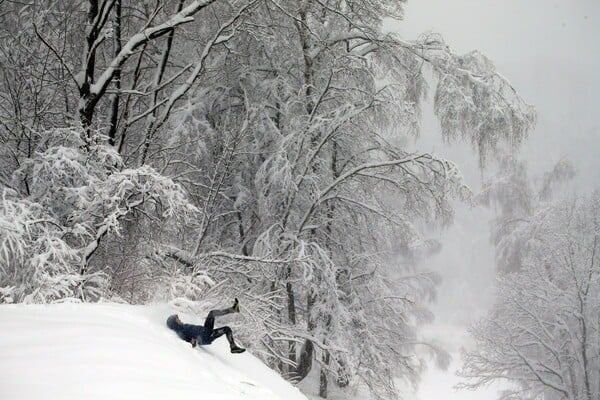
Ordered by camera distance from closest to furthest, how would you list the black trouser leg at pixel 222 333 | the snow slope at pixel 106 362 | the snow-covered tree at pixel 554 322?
the snow slope at pixel 106 362 < the black trouser leg at pixel 222 333 < the snow-covered tree at pixel 554 322

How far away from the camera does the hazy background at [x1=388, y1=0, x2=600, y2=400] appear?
126ft

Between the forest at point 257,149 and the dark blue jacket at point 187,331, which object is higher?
the forest at point 257,149

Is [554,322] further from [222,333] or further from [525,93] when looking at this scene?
[525,93]

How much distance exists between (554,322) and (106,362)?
12.8 m

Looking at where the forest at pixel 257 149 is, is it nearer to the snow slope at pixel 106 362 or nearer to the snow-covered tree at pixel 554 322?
the snow slope at pixel 106 362

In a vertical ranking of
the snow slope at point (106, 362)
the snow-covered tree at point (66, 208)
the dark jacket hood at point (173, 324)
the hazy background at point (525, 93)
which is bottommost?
the snow slope at point (106, 362)

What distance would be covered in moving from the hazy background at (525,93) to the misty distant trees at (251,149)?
92.9 ft

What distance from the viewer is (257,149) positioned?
325 inches

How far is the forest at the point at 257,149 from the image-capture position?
529 centimetres

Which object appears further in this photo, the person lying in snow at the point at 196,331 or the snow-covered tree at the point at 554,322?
the snow-covered tree at the point at 554,322

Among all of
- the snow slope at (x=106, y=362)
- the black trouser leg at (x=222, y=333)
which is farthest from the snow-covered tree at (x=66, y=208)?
the black trouser leg at (x=222, y=333)

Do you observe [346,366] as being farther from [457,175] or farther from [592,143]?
[592,143]

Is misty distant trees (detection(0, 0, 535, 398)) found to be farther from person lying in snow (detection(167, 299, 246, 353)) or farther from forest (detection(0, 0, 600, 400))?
person lying in snow (detection(167, 299, 246, 353))

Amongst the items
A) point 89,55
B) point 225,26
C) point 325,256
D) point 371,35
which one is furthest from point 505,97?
point 89,55
